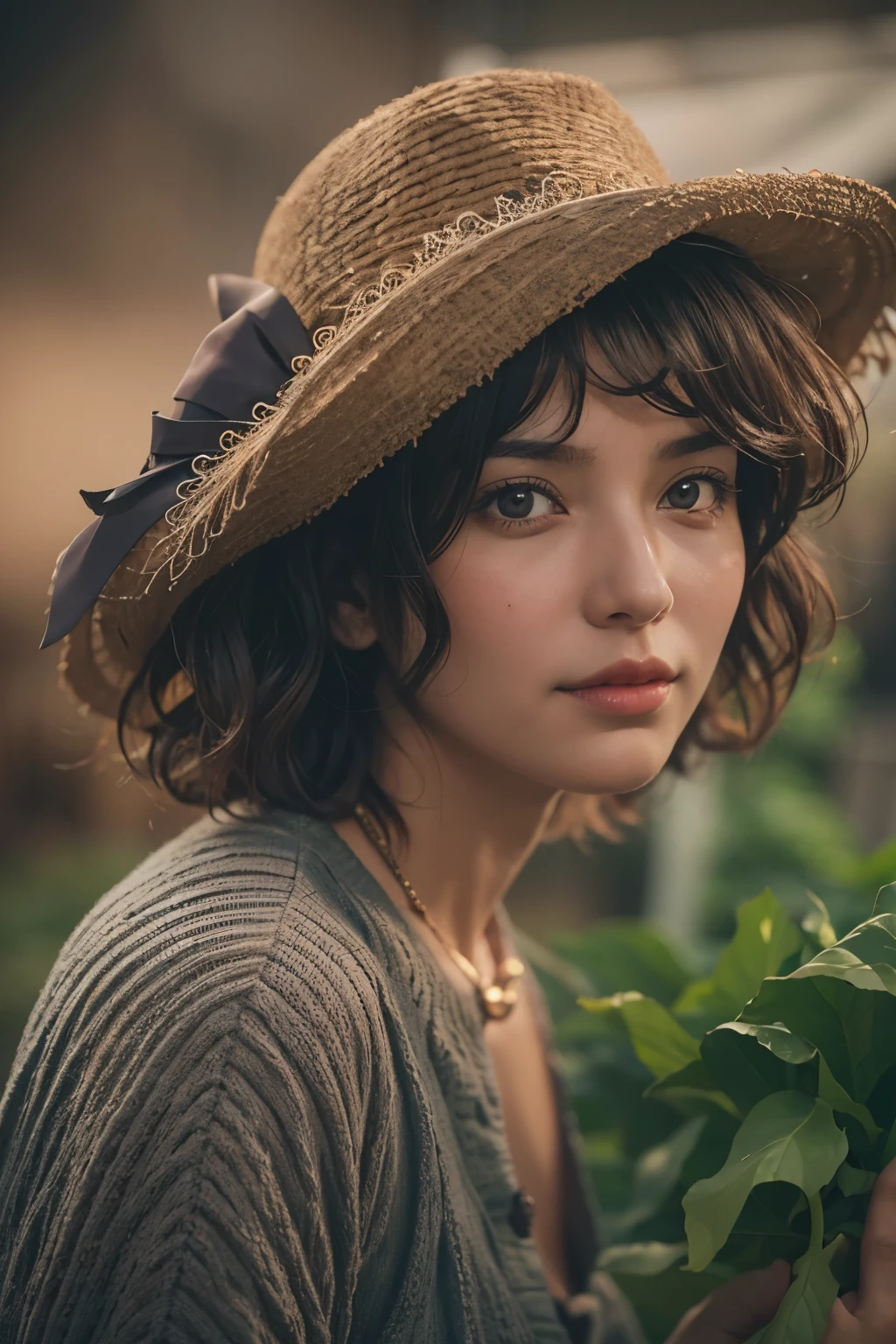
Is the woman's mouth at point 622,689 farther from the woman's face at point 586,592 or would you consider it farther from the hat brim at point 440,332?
the hat brim at point 440,332

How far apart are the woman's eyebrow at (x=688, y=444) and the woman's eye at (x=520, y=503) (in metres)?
0.11

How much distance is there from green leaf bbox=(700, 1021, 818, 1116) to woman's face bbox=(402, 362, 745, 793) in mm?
238

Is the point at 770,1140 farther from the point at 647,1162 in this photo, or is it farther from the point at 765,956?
the point at 647,1162

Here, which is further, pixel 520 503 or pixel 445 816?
pixel 445 816

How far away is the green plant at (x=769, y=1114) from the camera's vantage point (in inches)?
30.0

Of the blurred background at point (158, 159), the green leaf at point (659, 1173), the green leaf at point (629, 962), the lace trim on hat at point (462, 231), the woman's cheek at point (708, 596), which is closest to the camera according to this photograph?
the lace trim on hat at point (462, 231)

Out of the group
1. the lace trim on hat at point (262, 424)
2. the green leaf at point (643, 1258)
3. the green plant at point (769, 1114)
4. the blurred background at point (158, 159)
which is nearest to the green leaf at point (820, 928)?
the green plant at point (769, 1114)

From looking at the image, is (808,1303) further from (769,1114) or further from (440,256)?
(440,256)

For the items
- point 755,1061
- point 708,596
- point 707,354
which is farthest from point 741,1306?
point 707,354

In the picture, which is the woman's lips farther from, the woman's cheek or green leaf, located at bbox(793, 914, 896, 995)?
green leaf, located at bbox(793, 914, 896, 995)

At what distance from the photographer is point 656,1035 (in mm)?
1051

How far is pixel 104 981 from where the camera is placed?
0.83 meters

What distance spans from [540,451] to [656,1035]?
2.01 feet

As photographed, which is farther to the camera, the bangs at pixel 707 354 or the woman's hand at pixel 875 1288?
the bangs at pixel 707 354
